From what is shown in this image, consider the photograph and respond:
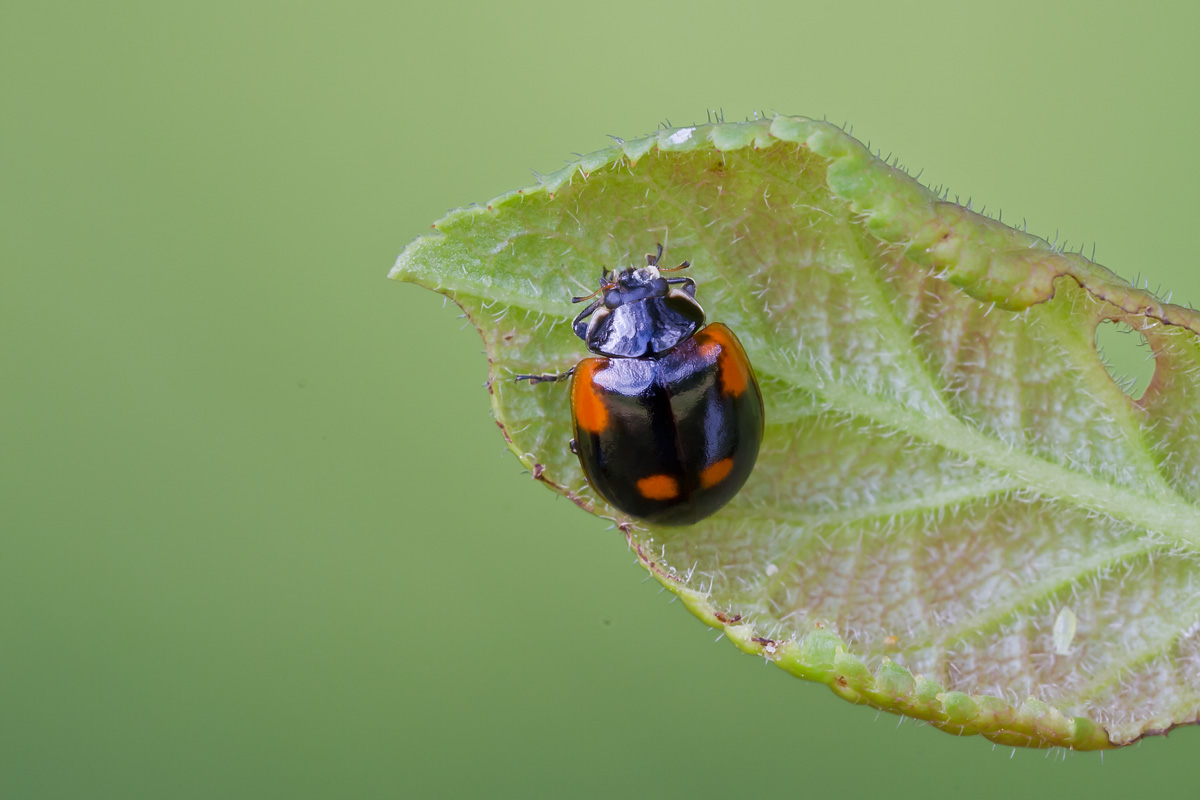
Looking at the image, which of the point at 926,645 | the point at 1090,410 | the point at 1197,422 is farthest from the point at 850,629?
the point at 1197,422

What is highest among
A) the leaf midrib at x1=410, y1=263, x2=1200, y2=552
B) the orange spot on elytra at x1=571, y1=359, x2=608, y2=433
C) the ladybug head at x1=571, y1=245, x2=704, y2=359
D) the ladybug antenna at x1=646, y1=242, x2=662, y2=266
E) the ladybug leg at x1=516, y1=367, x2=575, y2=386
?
the ladybug antenna at x1=646, y1=242, x2=662, y2=266

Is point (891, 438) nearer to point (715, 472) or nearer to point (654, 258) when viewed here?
point (715, 472)

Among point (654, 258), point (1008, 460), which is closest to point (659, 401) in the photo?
point (654, 258)

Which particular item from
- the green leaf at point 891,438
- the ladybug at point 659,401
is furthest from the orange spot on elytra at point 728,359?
the green leaf at point 891,438

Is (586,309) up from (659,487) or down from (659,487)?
up

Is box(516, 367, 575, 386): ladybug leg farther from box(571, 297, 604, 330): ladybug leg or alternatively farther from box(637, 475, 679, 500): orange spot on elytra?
box(637, 475, 679, 500): orange spot on elytra

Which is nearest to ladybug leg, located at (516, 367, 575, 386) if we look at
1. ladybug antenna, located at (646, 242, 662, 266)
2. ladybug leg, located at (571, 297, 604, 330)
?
ladybug leg, located at (571, 297, 604, 330)

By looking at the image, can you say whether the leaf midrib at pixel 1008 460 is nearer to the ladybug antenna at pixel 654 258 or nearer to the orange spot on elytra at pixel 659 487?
the ladybug antenna at pixel 654 258
